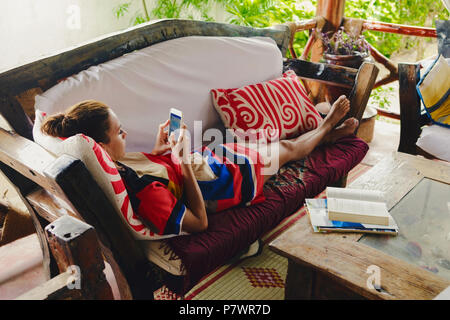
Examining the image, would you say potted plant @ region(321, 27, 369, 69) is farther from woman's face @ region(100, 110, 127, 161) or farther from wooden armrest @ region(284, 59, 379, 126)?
woman's face @ region(100, 110, 127, 161)

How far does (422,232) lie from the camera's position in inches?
50.6

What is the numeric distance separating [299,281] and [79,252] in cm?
73

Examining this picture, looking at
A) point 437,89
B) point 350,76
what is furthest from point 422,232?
point 437,89

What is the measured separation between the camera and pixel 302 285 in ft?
4.07

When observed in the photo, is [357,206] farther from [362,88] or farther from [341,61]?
[341,61]

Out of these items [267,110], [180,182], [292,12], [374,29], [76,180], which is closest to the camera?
[76,180]

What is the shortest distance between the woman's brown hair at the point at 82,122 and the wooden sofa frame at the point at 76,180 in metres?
0.08

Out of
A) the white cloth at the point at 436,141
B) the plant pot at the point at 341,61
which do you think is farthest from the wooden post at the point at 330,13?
the white cloth at the point at 436,141

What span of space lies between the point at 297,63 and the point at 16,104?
1583 mm

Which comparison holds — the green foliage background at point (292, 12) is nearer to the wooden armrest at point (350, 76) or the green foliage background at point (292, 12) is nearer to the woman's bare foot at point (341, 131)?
the wooden armrest at point (350, 76)

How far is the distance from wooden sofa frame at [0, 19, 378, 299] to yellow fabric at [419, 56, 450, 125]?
38cm

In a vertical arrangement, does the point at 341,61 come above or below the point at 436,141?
above
